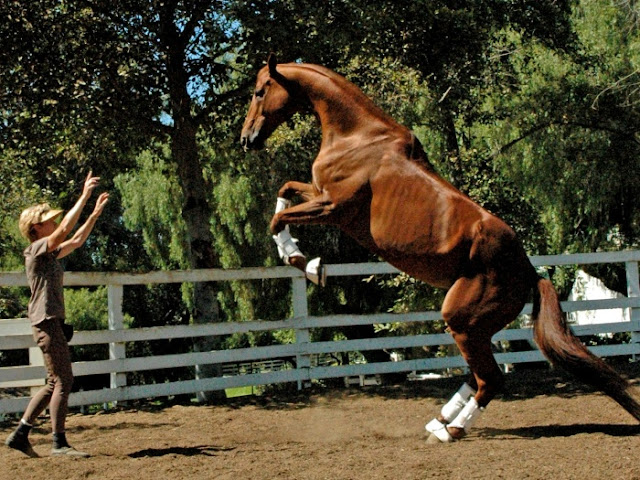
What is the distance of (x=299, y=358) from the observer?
9.23m

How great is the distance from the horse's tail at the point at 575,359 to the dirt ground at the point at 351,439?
1.07 ft

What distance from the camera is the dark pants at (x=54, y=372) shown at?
5.50 metres

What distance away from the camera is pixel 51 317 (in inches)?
216

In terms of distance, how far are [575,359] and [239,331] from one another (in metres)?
4.26

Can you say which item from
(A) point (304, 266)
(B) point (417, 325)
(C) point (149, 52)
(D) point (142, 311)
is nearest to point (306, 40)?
(C) point (149, 52)

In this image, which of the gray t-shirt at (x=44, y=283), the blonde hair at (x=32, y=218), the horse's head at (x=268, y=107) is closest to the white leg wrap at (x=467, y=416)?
the horse's head at (x=268, y=107)

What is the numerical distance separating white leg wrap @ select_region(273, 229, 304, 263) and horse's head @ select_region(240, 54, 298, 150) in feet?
2.49

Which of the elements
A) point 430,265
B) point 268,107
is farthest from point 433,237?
point 268,107

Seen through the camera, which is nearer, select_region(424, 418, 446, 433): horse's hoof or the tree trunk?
select_region(424, 418, 446, 433): horse's hoof

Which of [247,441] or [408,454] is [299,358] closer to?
[247,441]

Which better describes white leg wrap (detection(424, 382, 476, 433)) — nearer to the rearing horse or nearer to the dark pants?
the rearing horse

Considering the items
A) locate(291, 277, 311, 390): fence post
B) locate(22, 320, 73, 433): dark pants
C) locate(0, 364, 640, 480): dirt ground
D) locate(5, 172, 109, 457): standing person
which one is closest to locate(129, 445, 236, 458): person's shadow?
locate(0, 364, 640, 480): dirt ground

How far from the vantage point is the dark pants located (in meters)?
5.50

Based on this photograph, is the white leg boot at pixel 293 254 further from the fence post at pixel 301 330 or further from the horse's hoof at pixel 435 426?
the fence post at pixel 301 330
